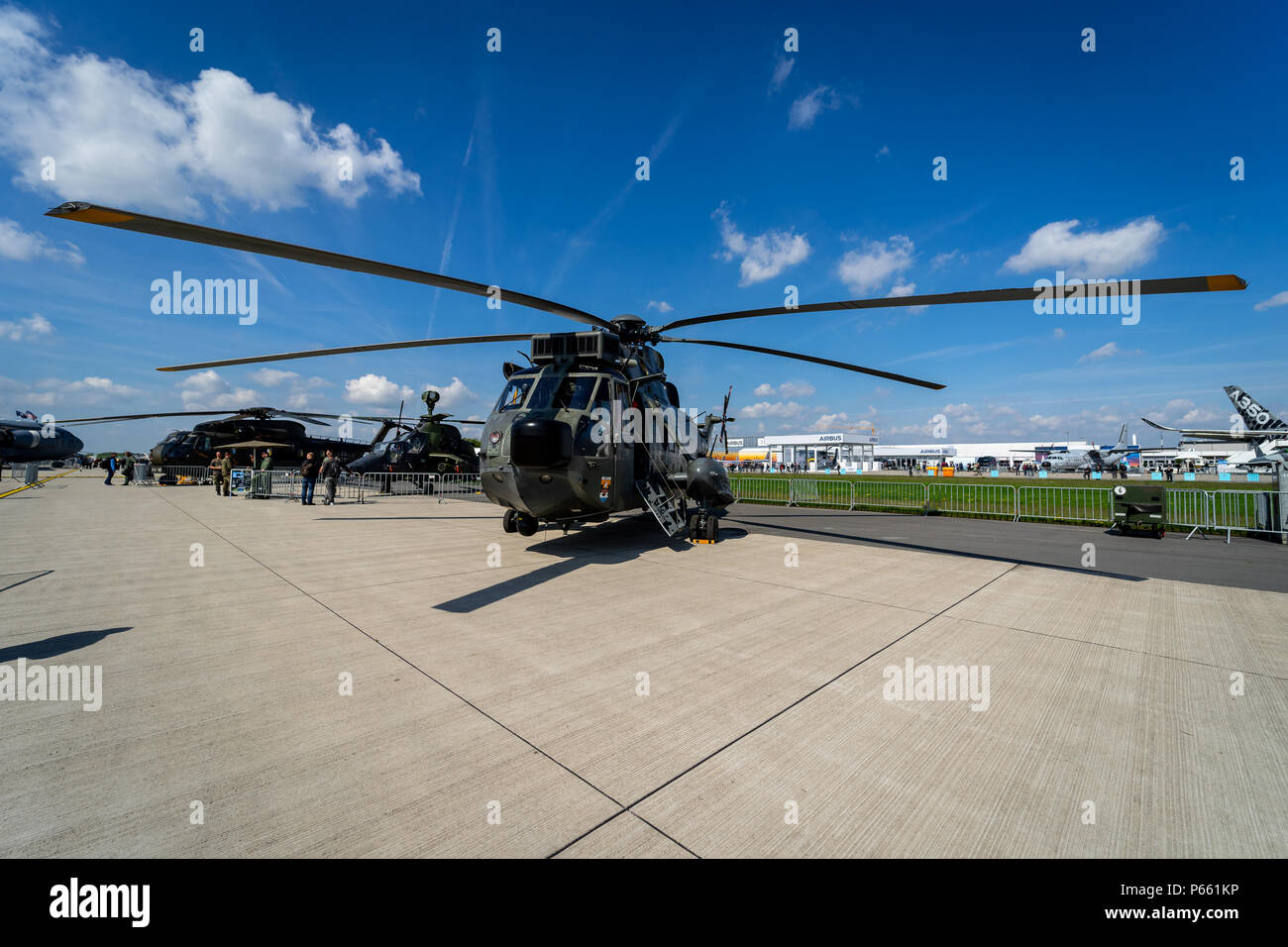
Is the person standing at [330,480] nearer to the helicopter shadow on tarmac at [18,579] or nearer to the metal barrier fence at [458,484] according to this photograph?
the metal barrier fence at [458,484]

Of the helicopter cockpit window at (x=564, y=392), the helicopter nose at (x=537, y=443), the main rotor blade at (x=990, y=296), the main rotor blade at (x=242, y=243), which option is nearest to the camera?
the main rotor blade at (x=242, y=243)

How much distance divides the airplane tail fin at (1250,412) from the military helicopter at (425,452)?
5806 centimetres

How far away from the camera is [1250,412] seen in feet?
133

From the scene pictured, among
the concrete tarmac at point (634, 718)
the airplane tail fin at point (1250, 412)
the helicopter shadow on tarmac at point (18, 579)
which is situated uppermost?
the airplane tail fin at point (1250, 412)

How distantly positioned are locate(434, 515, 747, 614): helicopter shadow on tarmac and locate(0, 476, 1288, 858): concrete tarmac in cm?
14

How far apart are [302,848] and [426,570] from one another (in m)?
5.36

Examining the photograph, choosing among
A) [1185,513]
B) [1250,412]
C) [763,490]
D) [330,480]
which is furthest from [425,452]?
[1250,412]

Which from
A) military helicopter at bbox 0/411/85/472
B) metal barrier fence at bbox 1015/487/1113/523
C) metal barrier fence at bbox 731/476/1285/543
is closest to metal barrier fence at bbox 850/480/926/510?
metal barrier fence at bbox 731/476/1285/543

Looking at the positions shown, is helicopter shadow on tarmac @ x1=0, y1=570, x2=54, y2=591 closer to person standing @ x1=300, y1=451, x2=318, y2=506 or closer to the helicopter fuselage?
the helicopter fuselage

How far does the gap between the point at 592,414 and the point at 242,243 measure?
477 centimetres

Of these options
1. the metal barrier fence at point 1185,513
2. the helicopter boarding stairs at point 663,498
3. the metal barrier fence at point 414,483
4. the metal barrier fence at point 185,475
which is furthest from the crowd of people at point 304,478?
the metal barrier fence at point 1185,513

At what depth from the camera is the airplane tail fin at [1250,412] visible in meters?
39.9
